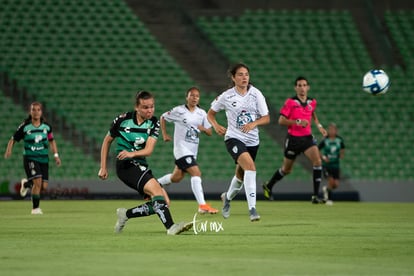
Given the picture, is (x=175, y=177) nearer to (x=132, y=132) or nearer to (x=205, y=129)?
(x=205, y=129)

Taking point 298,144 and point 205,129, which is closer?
point 205,129

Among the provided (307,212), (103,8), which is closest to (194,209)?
(307,212)

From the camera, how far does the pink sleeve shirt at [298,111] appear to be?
19531mm

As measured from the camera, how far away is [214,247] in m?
9.63

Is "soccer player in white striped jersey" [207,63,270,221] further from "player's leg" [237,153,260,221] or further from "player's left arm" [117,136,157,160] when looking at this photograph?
"player's left arm" [117,136,157,160]

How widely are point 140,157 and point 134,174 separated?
234 millimetres

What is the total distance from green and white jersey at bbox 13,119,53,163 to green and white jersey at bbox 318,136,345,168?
905 cm

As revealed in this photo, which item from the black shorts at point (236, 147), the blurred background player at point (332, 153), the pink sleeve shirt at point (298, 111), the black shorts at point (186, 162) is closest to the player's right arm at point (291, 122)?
the pink sleeve shirt at point (298, 111)

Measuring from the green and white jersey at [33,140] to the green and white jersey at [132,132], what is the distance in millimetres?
6956

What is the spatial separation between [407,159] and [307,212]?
9955 mm

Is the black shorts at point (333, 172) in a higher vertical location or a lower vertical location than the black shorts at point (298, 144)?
lower

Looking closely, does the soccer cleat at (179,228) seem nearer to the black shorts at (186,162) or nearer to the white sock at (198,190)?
the white sock at (198,190)

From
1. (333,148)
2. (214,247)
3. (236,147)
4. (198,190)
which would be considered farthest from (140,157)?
(333,148)

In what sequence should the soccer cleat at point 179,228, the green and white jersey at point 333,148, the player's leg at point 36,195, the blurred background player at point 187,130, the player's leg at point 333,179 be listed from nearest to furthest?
the soccer cleat at point 179,228, the player's leg at point 36,195, the blurred background player at point 187,130, the player's leg at point 333,179, the green and white jersey at point 333,148
